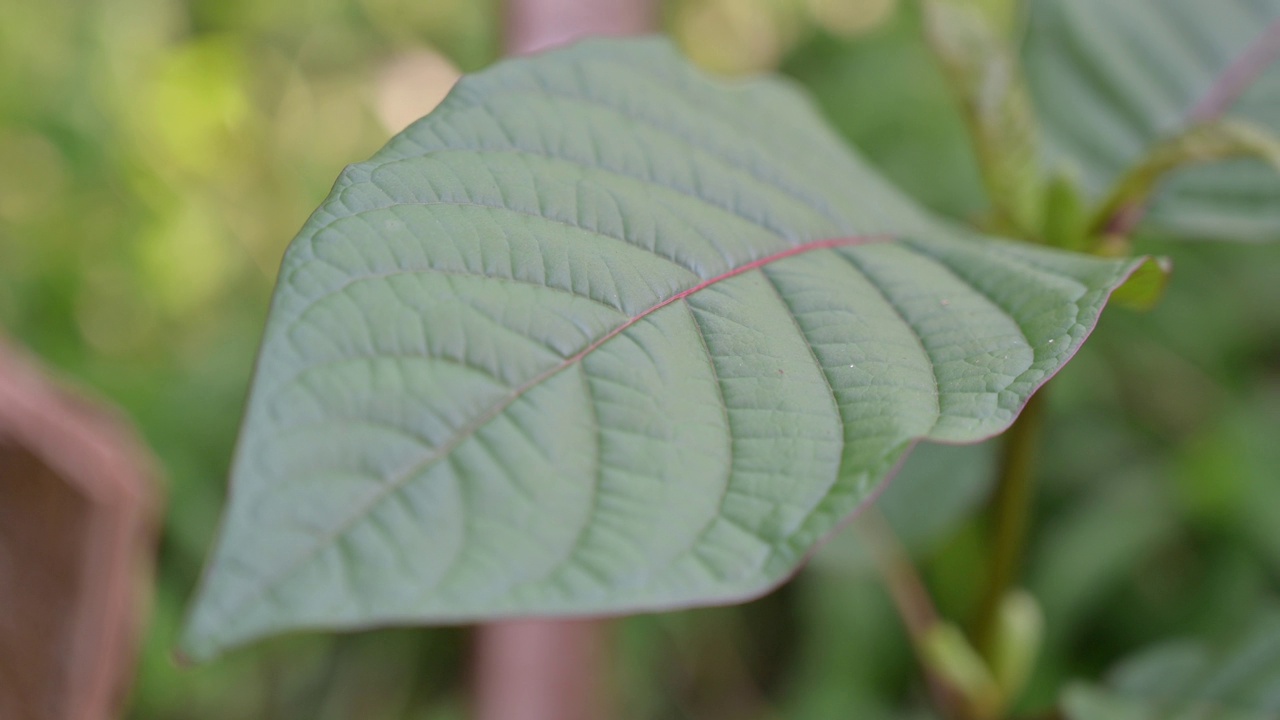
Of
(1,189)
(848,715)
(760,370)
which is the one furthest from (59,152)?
(760,370)

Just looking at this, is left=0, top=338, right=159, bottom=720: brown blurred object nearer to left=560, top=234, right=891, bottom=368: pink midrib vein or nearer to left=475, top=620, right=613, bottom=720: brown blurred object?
left=475, top=620, right=613, bottom=720: brown blurred object

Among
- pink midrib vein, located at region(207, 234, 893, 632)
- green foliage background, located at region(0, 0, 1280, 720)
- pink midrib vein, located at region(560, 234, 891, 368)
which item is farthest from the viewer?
green foliage background, located at region(0, 0, 1280, 720)

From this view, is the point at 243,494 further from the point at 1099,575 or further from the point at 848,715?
the point at 1099,575

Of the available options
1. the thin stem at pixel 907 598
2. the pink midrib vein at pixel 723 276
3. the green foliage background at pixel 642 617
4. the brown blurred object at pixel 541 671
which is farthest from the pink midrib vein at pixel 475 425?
the brown blurred object at pixel 541 671

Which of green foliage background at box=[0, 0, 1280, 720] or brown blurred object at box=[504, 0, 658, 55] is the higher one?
brown blurred object at box=[504, 0, 658, 55]

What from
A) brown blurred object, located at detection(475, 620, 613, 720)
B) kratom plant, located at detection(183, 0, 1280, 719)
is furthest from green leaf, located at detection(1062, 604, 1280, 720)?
brown blurred object, located at detection(475, 620, 613, 720)

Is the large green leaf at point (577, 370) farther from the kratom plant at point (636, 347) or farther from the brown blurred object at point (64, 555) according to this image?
the brown blurred object at point (64, 555)

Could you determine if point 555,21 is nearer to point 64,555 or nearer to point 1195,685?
point 64,555
